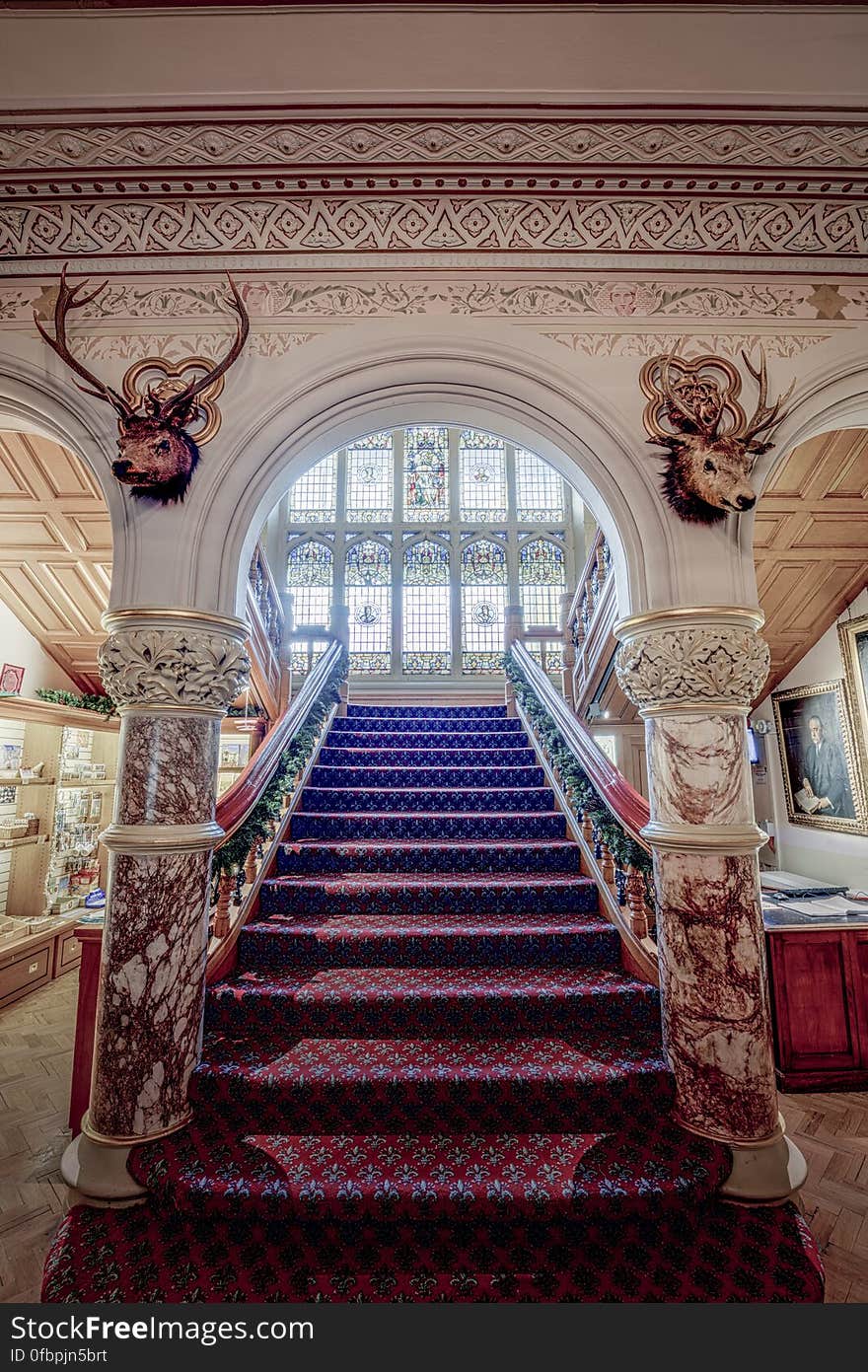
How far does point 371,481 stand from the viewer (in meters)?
9.19

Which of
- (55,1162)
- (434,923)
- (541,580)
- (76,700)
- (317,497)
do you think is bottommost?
(55,1162)

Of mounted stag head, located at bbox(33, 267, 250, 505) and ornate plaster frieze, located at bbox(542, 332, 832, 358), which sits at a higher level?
ornate plaster frieze, located at bbox(542, 332, 832, 358)

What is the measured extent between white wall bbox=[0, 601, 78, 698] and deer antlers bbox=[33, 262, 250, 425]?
363cm

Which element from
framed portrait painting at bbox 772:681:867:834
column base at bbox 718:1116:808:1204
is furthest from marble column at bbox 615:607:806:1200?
framed portrait painting at bbox 772:681:867:834

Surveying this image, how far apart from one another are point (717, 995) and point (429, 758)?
273 cm

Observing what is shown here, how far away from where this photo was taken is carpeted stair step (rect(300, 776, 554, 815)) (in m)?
3.97

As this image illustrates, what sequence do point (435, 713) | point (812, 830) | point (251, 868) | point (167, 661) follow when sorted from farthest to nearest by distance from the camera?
point (435, 713) < point (812, 830) < point (251, 868) < point (167, 661)

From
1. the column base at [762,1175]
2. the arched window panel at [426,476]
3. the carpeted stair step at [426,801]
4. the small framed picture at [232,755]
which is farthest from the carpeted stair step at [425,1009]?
the arched window panel at [426,476]

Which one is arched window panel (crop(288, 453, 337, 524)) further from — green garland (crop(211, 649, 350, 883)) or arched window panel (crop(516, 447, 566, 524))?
green garland (crop(211, 649, 350, 883))

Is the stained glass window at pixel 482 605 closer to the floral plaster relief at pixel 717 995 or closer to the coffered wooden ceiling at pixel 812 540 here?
the coffered wooden ceiling at pixel 812 540

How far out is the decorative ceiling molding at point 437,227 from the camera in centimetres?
260

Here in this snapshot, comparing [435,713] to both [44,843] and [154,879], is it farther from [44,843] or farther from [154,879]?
[44,843]

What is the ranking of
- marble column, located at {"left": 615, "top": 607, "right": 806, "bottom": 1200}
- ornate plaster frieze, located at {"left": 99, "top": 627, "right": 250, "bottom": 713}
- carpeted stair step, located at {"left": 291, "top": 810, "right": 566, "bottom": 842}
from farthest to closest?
carpeted stair step, located at {"left": 291, "top": 810, "right": 566, "bottom": 842}, ornate plaster frieze, located at {"left": 99, "top": 627, "right": 250, "bottom": 713}, marble column, located at {"left": 615, "top": 607, "right": 806, "bottom": 1200}

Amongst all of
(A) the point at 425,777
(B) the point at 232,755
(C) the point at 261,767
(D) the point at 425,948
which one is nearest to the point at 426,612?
(B) the point at 232,755
